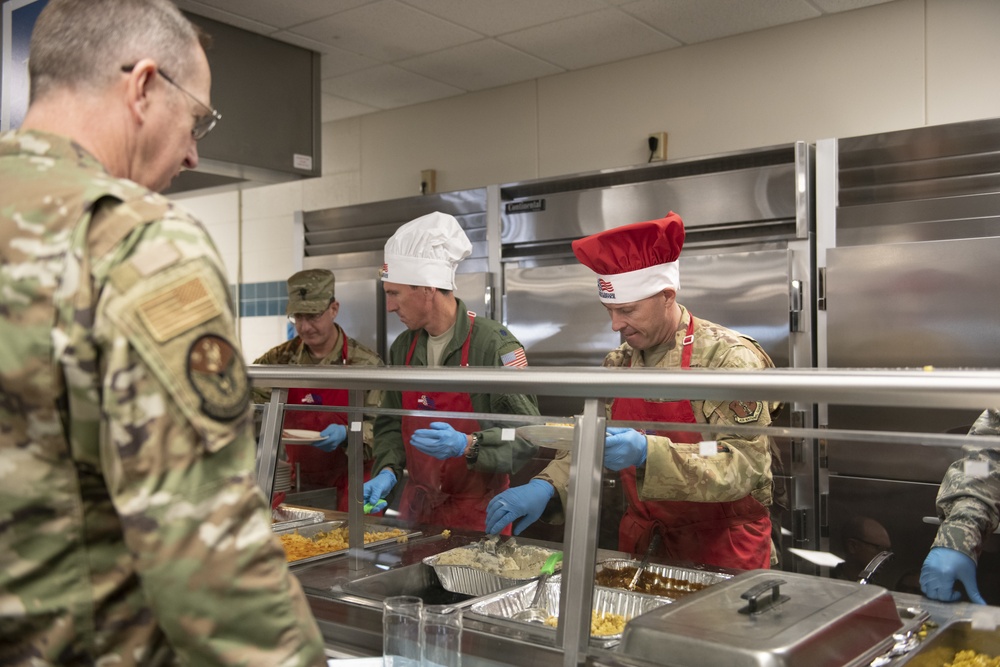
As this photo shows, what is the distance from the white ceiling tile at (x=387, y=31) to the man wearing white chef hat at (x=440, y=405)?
1.20m

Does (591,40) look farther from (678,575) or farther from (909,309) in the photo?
(678,575)

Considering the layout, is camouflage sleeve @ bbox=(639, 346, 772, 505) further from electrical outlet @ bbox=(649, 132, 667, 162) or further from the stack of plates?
electrical outlet @ bbox=(649, 132, 667, 162)

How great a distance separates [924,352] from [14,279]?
10.5 feet

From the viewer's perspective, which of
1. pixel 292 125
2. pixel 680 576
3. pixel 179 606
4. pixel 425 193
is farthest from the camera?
pixel 425 193

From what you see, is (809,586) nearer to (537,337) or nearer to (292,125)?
(537,337)

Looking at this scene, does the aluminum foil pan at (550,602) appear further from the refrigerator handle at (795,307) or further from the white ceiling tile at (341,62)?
the white ceiling tile at (341,62)

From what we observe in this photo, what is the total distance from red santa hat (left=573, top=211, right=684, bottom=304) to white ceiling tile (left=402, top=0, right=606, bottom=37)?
5.57 feet

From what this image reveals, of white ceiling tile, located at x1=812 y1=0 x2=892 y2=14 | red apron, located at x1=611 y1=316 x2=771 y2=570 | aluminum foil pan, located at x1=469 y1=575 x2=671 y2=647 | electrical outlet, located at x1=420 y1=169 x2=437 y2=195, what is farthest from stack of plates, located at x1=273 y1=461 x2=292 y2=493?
electrical outlet, located at x1=420 y1=169 x2=437 y2=195

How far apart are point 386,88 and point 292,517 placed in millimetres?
3541

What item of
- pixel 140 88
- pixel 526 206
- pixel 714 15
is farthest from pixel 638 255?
pixel 526 206

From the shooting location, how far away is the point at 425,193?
17.4 ft

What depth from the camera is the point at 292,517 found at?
2205mm

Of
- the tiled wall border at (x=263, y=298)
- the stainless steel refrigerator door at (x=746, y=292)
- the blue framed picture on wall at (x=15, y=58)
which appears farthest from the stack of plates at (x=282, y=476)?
the tiled wall border at (x=263, y=298)

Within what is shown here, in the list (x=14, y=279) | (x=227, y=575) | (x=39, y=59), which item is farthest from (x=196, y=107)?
(x=227, y=575)
